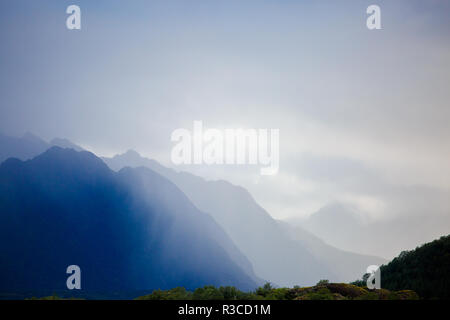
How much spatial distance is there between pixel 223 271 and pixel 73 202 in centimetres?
10494

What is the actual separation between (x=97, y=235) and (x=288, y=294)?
608 feet

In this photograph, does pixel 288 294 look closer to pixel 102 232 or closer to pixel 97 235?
pixel 97 235

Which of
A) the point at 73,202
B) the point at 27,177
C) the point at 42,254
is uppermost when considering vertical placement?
the point at 27,177

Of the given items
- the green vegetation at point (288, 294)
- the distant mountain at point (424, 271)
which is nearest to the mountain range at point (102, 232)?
the distant mountain at point (424, 271)

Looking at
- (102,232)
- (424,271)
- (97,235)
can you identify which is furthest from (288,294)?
(102,232)

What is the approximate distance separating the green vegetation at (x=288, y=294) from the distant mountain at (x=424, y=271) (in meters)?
2.87

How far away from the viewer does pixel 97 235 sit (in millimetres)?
177500

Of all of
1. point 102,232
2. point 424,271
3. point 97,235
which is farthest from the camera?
point 102,232

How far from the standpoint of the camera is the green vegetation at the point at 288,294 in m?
13.8

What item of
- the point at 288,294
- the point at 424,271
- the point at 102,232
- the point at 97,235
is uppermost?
the point at 424,271

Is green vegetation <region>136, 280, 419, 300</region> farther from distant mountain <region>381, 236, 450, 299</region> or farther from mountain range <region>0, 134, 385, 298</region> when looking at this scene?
mountain range <region>0, 134, 385, 298</region>
